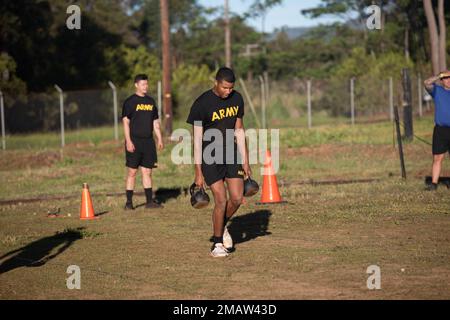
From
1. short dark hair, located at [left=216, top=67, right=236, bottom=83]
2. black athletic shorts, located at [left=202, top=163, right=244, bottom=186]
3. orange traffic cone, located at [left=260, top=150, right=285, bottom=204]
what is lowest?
orange traffic cone, located at [left=260, top=150, right=285, bottom=204]

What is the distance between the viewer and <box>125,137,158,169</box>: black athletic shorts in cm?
1450

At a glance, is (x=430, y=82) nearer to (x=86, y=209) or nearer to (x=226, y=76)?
(x=226, y=76)

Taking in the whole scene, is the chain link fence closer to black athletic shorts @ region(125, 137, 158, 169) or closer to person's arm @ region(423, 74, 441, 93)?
black athletic shorts @ region(125, 137, 158, 169)

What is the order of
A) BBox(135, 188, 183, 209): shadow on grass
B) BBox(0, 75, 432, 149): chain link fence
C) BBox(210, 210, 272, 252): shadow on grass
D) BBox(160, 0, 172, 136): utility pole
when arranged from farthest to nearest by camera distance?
1. BBox(0, 75, 432, 149): chain link fence
2. BBox(160, 0, 172, 136): utility pole
3. BBox(135, 188, 183, 209): shadow on grass
4. BBox(210, 210, 272, 252): shadow on grass

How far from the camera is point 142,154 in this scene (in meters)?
14.6

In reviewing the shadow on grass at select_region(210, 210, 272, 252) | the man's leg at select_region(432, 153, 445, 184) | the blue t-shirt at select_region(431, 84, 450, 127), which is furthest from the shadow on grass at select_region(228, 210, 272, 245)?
the blue t-shirt at select_region(431, 84, 450, 127)

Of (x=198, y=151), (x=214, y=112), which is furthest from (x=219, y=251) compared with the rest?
(x=214, y=112)

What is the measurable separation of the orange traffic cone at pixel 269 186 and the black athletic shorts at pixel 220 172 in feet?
14.3

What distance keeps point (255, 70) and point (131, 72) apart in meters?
19.6

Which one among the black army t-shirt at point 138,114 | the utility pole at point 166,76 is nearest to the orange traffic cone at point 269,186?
the black army t-shirt at point 138,114

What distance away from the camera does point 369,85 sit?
138 ft

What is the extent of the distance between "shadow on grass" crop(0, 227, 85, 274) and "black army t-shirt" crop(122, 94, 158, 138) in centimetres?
247

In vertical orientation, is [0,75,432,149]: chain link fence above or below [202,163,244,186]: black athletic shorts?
above

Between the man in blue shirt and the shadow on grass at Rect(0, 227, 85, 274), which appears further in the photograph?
the man in blue shirt
